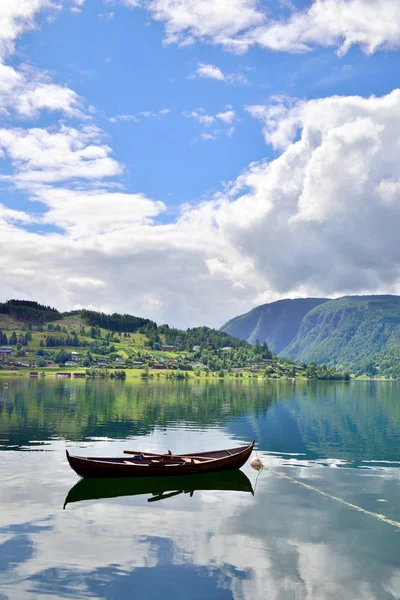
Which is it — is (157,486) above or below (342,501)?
below

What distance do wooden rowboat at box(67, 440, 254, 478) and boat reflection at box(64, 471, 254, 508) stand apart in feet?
2.56

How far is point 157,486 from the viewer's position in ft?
159

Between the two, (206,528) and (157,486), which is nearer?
(206,528)

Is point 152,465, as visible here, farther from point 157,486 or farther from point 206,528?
point 206,528

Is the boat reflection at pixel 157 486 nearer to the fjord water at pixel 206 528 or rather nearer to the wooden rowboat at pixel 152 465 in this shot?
the fjord water at pixel 206 528

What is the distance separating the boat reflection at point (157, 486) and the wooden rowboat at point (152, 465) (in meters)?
0.78

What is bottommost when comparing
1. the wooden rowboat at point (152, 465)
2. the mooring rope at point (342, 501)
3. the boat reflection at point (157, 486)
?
the boat reflection at point (157, 486)

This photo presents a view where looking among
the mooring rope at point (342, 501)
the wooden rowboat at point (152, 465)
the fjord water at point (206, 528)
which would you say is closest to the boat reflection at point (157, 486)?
the fjord water at point (206, 528)

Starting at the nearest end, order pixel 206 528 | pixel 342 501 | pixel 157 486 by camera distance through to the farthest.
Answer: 1. pixel 206 528
2. pixel 342 501
3. pixel 157 486

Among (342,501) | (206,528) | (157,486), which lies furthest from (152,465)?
(342,501)

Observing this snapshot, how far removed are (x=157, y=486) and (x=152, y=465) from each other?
6.48ft

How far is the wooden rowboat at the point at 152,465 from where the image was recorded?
1892 inches

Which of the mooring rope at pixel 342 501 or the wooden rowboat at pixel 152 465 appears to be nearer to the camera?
the mooring rope at pixel 342 501

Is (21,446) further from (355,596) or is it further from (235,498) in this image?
(355,596)
